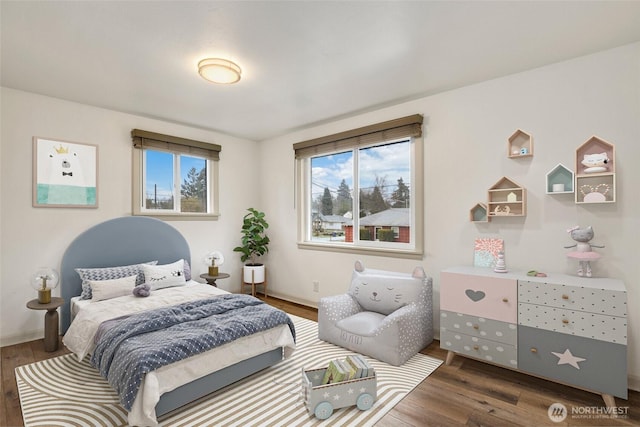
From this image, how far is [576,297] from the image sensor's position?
7.03 ft

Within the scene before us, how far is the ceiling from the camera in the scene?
6.36 ft

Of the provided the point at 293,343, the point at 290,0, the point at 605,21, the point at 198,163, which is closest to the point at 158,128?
the point at 198,163

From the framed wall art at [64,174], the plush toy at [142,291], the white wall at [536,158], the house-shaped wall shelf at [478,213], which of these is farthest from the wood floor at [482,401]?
the framed wall art at [64,174]

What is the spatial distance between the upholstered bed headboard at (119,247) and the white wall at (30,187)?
137 mm

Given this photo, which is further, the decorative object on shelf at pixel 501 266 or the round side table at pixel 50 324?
the round side table at pixel 50 324

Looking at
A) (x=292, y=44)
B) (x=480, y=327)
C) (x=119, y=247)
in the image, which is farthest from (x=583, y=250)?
(x=119, y=247)

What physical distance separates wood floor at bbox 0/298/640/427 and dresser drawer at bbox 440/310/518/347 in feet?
1.07

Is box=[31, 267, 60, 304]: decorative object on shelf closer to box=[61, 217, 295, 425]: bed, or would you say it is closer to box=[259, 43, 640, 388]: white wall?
box=[61, 217, 295, 425]: bed

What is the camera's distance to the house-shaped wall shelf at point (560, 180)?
2494 millimetres

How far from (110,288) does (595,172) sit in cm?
441

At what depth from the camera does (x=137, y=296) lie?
316 centimetres

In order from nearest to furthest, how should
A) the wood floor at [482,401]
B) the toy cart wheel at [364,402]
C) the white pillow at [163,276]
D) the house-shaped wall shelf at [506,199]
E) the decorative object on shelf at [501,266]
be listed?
1. the wood floor at [482,401]
2. the toy cart wheel at [364,402]
3. the decorative object on shelf at [501,266]
4. the house-shaped wall shelf at [506,199]
5. the white pillow at [163,276]

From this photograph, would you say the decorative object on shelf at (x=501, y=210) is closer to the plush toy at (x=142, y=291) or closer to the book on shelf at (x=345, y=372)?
the book on shelf at (x=345, y=372)

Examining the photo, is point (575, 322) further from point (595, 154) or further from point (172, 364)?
Result: point (172, 364)
